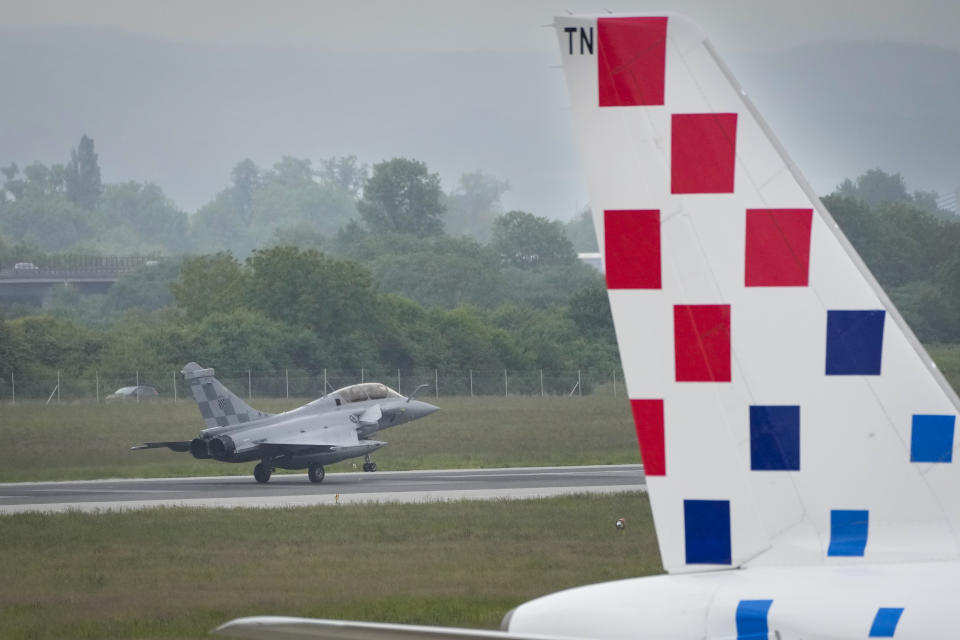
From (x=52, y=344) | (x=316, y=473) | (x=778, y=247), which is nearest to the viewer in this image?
(x=778, y=247)

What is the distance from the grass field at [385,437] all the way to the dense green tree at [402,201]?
85892mm

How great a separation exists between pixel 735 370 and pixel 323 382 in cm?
4980

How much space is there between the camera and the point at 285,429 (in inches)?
1176

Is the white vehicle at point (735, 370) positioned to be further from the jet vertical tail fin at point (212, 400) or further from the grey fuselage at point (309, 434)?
the jet vertical tail fin at point (212, 400)

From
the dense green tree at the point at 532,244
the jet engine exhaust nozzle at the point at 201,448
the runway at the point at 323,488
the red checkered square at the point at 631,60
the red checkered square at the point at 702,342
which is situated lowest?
the runway at the point at 323,488

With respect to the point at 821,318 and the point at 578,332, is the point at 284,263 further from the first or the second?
the point at 821,318

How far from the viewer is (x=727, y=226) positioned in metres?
4.71

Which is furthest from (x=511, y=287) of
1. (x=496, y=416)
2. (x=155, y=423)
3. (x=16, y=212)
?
(x=16, y=212)

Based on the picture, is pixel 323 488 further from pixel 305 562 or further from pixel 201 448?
pixel 305 562

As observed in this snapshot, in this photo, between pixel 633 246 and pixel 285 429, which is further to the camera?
pixel 285 429

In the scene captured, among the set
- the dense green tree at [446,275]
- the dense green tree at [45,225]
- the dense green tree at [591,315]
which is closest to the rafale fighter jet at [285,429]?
the dense green tree at [591,315]

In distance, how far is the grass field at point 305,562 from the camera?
14.4m

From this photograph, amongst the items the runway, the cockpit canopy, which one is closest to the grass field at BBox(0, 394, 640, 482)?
the runway

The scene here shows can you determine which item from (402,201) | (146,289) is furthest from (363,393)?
(402,201)
